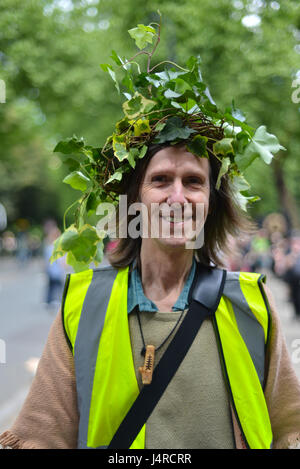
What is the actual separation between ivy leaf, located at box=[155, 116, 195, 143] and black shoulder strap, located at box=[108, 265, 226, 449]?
1.71 feet

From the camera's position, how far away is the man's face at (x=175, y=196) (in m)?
1.67

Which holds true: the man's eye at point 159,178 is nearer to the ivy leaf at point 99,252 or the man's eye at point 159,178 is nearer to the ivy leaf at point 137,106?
the ivy leaf at point 137,106

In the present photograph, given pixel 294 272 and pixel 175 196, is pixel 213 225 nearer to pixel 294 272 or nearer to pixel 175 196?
pixel 175 196

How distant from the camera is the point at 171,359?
159 cm

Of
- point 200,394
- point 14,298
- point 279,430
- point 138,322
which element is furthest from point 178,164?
point 14,298

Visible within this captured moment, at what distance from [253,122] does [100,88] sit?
5.80 metres

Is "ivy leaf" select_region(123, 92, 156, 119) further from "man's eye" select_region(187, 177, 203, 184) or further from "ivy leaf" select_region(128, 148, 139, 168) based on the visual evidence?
"man's eye" select_region(187, 177, 203, 184)

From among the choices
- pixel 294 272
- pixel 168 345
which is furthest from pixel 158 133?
pixel 294 272

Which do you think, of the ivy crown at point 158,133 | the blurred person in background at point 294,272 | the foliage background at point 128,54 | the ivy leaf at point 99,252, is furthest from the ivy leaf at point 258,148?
the blurred person in background at point 294,272

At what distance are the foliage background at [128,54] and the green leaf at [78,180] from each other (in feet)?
21.1

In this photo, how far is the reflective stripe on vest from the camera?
1.56 meters

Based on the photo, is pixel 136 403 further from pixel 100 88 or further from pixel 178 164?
pixel 100 88

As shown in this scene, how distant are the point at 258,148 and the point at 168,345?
74cm

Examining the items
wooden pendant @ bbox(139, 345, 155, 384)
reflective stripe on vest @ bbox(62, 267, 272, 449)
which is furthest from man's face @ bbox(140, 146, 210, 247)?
wooden pendant @ bbox(139, 345, 155, 384)
